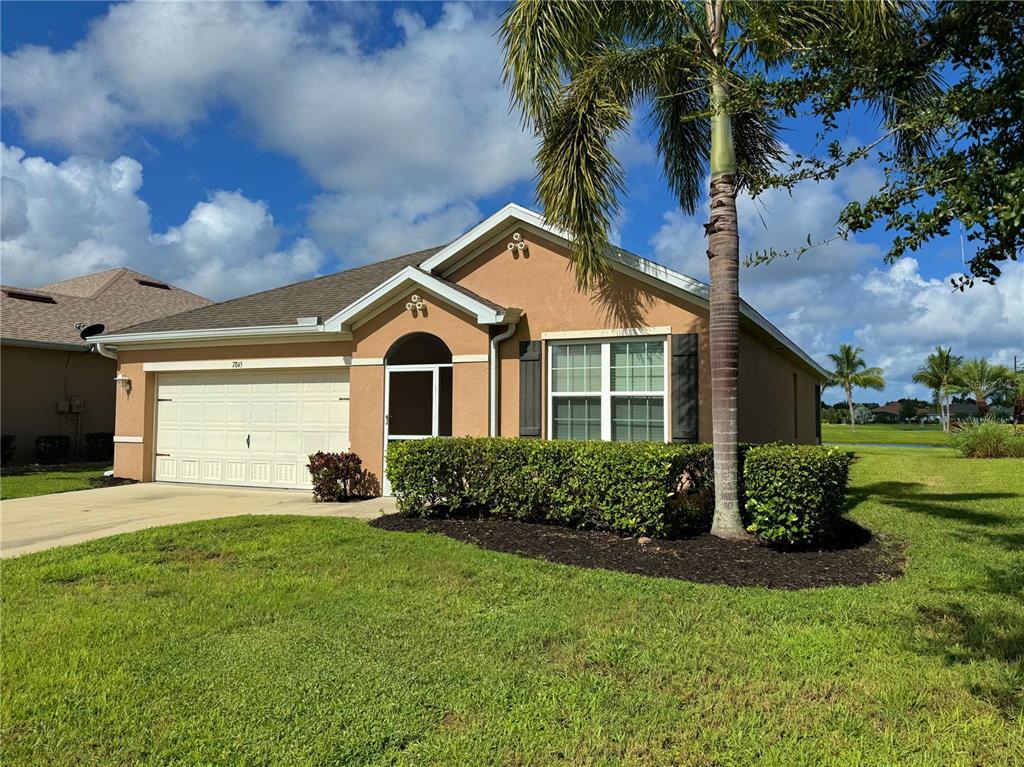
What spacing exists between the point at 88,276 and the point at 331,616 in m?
26.4

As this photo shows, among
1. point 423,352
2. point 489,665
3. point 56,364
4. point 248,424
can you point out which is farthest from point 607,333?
point 56,364

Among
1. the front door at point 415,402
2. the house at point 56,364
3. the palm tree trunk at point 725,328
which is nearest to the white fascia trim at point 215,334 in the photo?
the front door at point 415,402

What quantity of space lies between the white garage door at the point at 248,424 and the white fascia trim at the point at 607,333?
434 centimetres

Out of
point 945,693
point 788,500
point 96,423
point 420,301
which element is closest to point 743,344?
point 788,500

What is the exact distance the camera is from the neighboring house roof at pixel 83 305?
18359 millimetres

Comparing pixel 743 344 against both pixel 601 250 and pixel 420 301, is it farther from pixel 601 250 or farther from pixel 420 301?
pixel 420 301

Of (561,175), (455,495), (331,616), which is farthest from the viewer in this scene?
(455,495)

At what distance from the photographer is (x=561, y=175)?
839cm

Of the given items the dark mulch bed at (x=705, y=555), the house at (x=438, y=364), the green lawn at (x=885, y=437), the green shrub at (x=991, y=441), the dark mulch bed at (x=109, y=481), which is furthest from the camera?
the green lawn at (x=885, y=437)

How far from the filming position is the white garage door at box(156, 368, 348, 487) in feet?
41.0

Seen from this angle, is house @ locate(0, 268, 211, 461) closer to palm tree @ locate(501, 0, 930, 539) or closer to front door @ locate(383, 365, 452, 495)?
front door @ locate(383, 365, 452, 495)

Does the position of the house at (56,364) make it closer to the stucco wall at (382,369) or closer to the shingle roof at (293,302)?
the shingle roof at (293,302)

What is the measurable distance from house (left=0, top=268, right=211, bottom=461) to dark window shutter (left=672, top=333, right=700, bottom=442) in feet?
51.8

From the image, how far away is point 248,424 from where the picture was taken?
13.2 m
